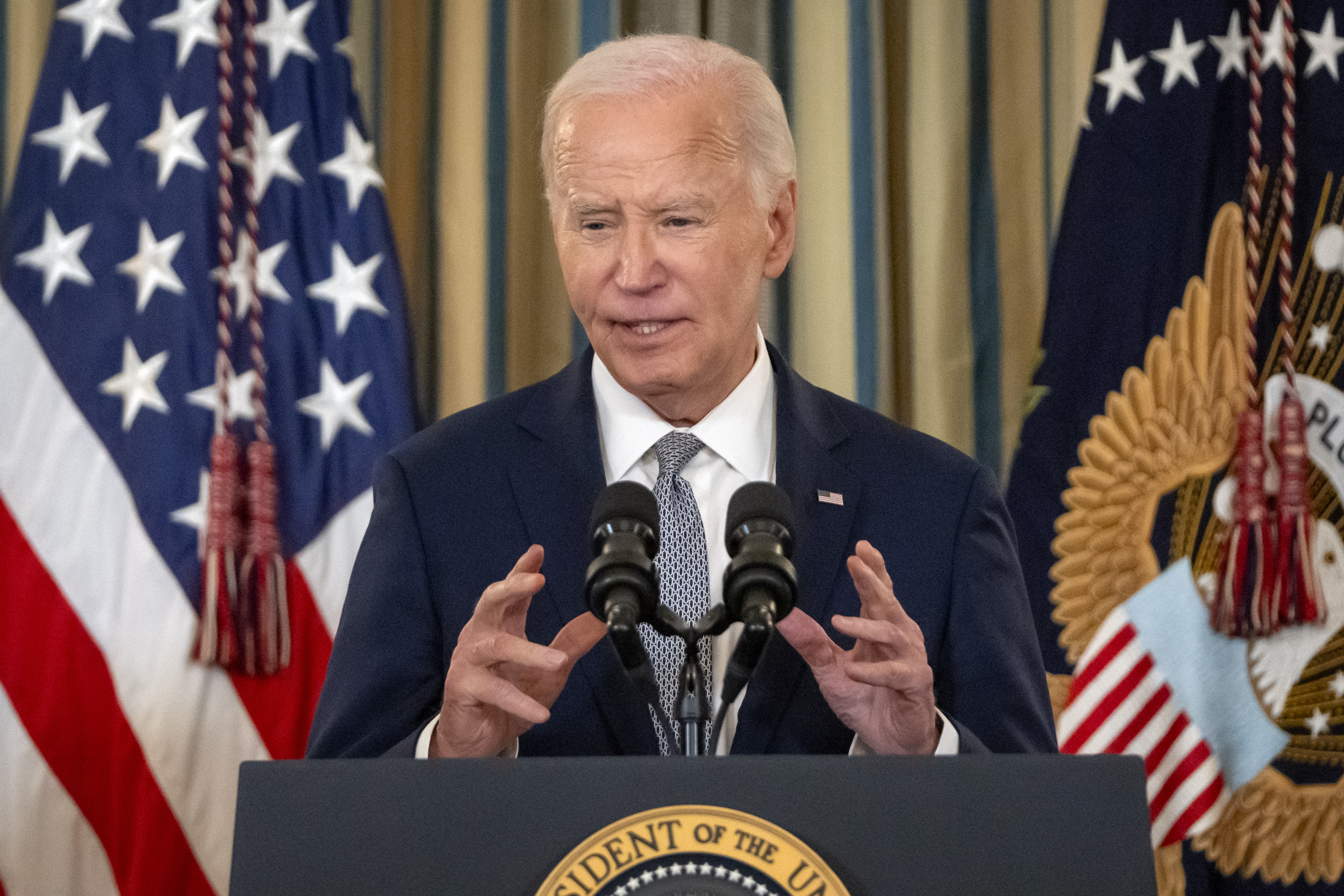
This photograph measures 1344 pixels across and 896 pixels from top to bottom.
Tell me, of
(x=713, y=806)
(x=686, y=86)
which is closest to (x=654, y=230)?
(x=686, y=86)

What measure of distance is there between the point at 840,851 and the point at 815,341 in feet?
6.69

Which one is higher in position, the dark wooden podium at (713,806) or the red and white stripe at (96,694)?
the dark wooden podium at (713,806)

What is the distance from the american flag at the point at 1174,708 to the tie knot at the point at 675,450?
1.31m

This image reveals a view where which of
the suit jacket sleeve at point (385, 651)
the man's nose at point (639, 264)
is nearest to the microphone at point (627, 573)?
the suit jacket sleeve at point (385, 651)

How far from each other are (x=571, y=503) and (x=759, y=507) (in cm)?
63

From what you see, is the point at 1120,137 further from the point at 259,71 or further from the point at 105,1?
the point at 105,1

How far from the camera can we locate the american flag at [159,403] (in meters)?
2.62

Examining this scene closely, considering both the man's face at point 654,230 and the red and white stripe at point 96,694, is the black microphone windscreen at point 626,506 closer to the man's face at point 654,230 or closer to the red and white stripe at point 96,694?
the man's face at point 654,230

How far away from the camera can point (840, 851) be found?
93cm

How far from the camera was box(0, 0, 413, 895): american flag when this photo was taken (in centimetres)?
262

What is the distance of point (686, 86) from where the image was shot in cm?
173

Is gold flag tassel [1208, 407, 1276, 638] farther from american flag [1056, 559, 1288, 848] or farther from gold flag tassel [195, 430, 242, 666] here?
gold flag tassel [195, 430, 242, 666]

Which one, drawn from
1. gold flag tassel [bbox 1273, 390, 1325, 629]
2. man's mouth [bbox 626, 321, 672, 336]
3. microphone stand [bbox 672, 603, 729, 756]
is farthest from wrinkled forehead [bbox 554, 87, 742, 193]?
gold flag tassel [bbox 1273, 390, 1325, 629]

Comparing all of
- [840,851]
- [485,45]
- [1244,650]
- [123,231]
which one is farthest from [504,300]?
[840,851]
